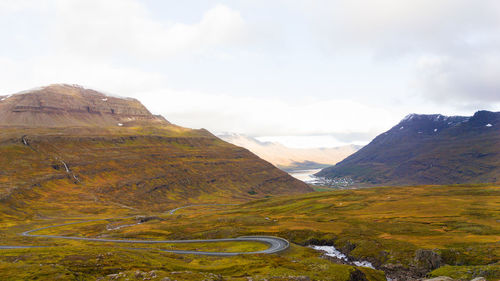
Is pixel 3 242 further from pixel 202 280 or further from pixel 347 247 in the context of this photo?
pixel 347 247

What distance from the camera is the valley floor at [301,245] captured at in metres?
61.0

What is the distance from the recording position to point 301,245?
11312 centimetres

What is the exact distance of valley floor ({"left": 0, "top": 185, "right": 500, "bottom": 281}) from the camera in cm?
6100

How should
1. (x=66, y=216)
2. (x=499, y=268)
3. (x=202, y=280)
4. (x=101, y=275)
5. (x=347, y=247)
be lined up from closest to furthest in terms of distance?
1. (x=202, y=280)
2. (x=101, y=275)
3. (x=499, y=268)
4. (x=347, y=247)
5. (x=66, y=216)

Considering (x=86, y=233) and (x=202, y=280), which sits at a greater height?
(x=202, y=280)

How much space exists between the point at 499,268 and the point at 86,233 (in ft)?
477

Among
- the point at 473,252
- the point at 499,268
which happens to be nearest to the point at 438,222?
the point at 473,252

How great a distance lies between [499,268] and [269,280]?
45.0 m

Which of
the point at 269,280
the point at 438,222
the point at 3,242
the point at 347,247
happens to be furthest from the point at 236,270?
the point at 438,222

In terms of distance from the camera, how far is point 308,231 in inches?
4835

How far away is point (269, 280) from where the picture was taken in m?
55.6

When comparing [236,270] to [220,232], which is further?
[220,232]

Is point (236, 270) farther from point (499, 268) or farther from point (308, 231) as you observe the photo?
point (308, 231)

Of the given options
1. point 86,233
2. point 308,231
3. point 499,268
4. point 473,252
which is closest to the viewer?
point 499,268
